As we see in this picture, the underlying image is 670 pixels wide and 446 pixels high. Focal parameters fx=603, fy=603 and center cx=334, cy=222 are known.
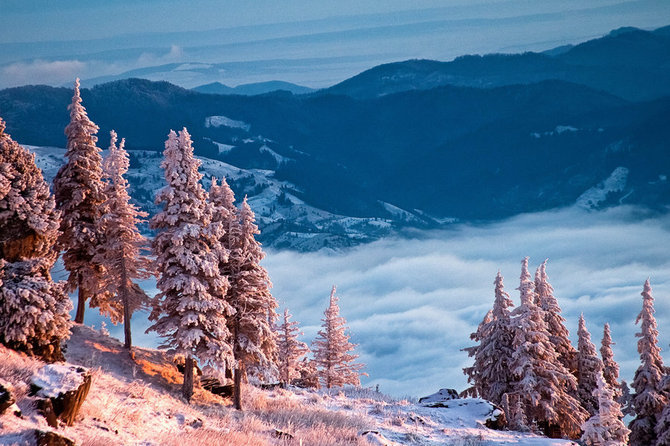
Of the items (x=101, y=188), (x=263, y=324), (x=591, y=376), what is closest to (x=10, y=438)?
(x=263, y=324)

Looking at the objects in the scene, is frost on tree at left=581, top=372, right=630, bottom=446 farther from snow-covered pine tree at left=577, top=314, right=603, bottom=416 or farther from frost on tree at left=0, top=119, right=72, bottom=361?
frost on tree at left=0, top=119, right=72, bottom=361

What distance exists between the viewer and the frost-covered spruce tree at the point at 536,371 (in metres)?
33.5

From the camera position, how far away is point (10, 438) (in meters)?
9.83

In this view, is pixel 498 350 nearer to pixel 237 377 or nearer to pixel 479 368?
pixel 479 368

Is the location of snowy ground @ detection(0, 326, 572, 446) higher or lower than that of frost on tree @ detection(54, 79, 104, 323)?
lower

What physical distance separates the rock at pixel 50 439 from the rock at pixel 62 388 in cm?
139

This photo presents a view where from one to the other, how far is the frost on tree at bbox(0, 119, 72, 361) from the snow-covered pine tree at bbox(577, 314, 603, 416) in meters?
32.8

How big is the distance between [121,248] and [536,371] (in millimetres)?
23588

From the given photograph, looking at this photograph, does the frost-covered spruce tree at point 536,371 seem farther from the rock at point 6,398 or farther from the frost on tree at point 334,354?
the rock at point 6,398

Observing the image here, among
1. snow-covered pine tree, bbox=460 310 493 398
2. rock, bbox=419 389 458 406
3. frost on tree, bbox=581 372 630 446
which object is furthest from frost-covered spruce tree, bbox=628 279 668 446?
frost on tree, bbox=581 372 630 446

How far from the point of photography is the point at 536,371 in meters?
34.5

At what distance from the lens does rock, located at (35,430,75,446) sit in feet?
32.4

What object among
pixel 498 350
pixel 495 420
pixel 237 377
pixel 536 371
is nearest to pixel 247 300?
pixel 237 377

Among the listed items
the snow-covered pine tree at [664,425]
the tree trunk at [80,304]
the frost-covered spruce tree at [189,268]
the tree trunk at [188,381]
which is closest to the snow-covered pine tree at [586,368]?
the snow-covered pine tree at [664,425]
